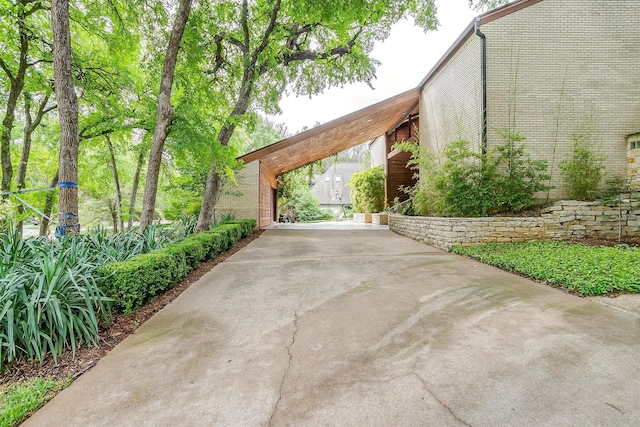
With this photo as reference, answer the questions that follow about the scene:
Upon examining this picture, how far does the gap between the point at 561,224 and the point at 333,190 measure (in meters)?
25.8

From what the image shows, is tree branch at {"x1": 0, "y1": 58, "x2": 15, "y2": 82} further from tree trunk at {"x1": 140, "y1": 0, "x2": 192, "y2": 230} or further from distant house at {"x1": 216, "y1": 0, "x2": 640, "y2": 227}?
distant house at {"x1": 216, "y1": 0, "x2": 640, "y2": 227}

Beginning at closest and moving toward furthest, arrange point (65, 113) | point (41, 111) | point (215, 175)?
1. point (65, 113)
2. point (215, 175)
3. point (41, 111)

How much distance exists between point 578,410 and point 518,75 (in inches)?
319

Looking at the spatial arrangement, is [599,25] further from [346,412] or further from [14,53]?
[14,53]

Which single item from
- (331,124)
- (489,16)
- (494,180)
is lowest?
(494,180)

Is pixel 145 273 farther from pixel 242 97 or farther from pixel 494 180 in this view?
pixel 494 180

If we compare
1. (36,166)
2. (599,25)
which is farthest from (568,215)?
(36,166)

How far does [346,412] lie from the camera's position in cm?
158

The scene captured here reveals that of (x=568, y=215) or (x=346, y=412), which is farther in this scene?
(x=568, y=215)

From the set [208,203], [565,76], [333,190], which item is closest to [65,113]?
[208,203]

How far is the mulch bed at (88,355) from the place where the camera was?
1975 mm

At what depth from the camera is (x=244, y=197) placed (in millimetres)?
12164

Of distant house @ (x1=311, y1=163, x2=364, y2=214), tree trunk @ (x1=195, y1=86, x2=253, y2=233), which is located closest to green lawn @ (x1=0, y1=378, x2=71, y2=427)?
tree trunk @ (x1=195, y1=86, x2=253, y2=233)

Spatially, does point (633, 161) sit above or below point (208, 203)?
above
